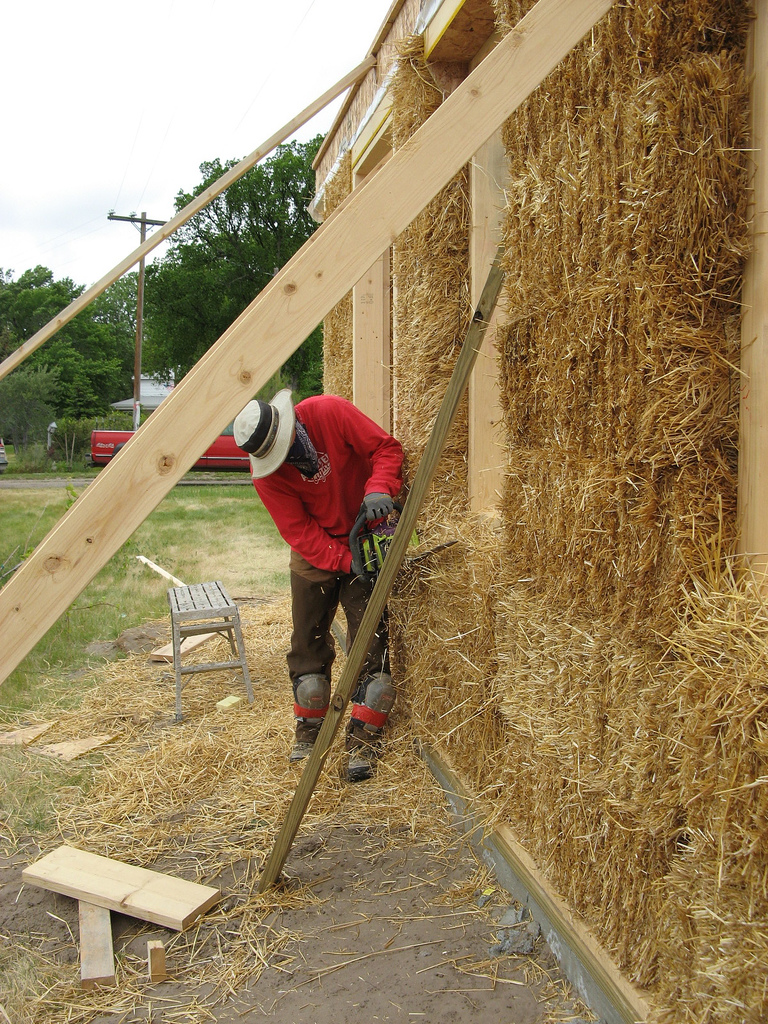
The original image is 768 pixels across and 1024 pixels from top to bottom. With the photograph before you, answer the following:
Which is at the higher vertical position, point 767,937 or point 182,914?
point 767,937

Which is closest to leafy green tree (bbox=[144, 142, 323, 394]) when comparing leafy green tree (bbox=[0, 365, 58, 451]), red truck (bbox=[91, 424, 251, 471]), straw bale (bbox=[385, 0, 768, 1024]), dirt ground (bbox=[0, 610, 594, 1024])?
leafy green tree (bbox=[0, 365, 58, 451])

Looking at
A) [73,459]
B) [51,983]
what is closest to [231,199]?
[73,459]

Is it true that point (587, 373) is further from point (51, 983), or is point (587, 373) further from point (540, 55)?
point (51, 983)

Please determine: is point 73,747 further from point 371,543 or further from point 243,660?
point 371,543

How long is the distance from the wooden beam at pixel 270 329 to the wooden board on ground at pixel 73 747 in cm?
339

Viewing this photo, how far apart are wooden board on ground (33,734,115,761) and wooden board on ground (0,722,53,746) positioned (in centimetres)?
13

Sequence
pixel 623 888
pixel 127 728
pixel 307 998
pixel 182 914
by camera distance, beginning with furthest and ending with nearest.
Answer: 1. pixel 127 728
2. pixel 182 914
3. pixel 307 998
4. pixel 623 888

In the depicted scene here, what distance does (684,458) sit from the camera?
6.22ft

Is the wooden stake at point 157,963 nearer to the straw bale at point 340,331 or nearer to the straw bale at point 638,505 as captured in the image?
the straw bale at point 638,505

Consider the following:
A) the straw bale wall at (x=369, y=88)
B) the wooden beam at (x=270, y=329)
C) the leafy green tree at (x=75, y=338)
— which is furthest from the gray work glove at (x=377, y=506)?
the leafy green tree at (x=75, y=338)

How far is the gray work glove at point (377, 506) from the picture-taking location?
12.5ft

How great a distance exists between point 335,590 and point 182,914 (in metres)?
1.89

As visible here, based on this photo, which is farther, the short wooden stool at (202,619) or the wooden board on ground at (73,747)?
the short wooden stool at (202,619)

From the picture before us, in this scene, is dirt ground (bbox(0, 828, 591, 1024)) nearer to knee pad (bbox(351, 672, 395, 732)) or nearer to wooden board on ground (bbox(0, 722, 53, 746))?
knee pad (bbox(351, 672, 395, 732))
